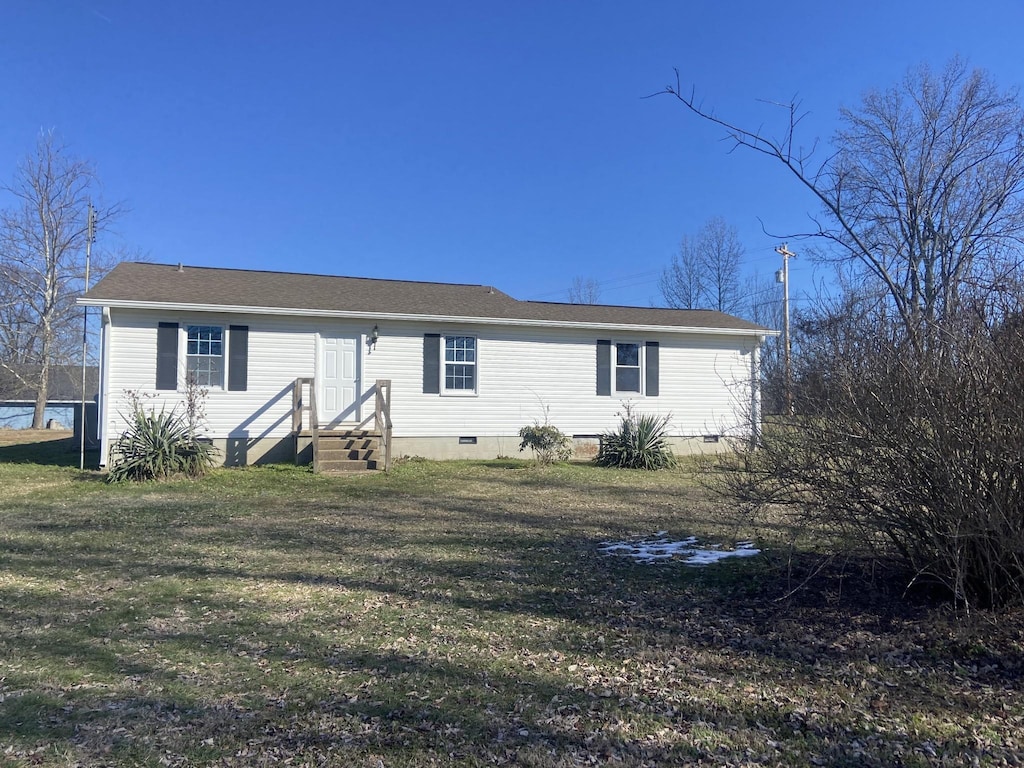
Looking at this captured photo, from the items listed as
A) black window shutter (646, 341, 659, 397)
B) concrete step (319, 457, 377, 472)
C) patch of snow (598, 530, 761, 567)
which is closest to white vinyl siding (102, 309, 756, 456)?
black window shutter (646, 341, 659, 397)

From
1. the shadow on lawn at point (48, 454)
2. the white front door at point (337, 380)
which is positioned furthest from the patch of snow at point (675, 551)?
the shadow on lawn at point (48, 454)

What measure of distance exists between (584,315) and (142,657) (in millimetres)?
13438

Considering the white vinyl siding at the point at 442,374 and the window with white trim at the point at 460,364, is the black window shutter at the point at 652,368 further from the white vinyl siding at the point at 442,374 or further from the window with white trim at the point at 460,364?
the window with white trim at the point at 460,364

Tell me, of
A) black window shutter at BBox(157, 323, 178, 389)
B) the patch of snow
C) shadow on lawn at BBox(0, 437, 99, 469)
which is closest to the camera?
the patch of snow

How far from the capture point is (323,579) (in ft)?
19.5

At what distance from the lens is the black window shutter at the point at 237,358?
44.9ft

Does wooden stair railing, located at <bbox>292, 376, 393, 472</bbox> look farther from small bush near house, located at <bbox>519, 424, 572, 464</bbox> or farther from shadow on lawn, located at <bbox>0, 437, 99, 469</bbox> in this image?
shadow on lawn, located at <bbox>0, 437, 99, 469</bbox>

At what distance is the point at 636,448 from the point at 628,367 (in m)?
2.79

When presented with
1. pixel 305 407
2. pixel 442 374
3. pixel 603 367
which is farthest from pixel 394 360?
pixel 603 367

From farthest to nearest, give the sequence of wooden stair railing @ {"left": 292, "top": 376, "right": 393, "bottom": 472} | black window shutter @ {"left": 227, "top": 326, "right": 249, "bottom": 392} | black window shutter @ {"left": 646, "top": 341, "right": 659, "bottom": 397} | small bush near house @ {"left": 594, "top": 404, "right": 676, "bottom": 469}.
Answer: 1. black window shutter @ {"left": 646, "top": 341, "right": 659, "bottom": 397}
2. small bush near house @ {"left": 594, "top": 404, "right": 676, "bottom": 469}
3. black window shutter @ {"left": 227, "top": 326, "right": 249, "bottom": 392}
4. wooden stair railing @ {"left": 292, "top": 376, "right": 393, "bottom": 472}

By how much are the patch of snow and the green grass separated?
26 cm

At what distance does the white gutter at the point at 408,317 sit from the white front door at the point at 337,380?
68cm

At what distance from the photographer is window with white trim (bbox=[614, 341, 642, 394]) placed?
54.0 ft

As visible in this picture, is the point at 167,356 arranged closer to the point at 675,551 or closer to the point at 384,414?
the point at 384,414
